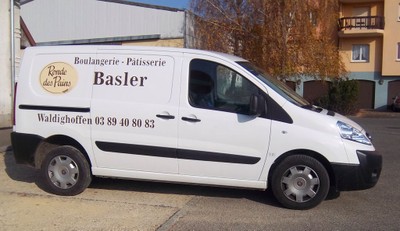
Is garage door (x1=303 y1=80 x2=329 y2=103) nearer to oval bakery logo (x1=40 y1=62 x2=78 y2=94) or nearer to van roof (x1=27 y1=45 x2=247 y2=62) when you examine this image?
van roof (x1=27 y1=45 x2=247 y2=62)

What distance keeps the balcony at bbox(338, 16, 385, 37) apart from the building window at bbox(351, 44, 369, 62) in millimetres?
1187

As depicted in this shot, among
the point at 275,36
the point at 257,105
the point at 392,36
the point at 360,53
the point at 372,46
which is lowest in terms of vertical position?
the point at 257,105

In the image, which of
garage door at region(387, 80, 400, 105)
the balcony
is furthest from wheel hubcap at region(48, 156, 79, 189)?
garage door at region(387, 80, 400, 105)

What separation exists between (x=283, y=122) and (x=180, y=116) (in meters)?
1.30

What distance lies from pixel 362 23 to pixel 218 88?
109 ft

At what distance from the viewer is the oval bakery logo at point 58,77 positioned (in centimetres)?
637

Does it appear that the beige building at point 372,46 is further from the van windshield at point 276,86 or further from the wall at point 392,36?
the van windshield at point 276,86

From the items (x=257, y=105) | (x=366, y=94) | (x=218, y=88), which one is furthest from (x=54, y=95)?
(x=366, y=94)

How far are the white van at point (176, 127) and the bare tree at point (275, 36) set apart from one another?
16.6m

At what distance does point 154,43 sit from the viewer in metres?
28.5

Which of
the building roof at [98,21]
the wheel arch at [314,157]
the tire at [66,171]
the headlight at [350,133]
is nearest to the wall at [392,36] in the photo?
the building roof at [98,21]

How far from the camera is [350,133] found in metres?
5.82

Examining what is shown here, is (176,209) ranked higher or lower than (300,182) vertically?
lower

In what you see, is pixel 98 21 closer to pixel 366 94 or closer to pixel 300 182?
pixel 366 94
